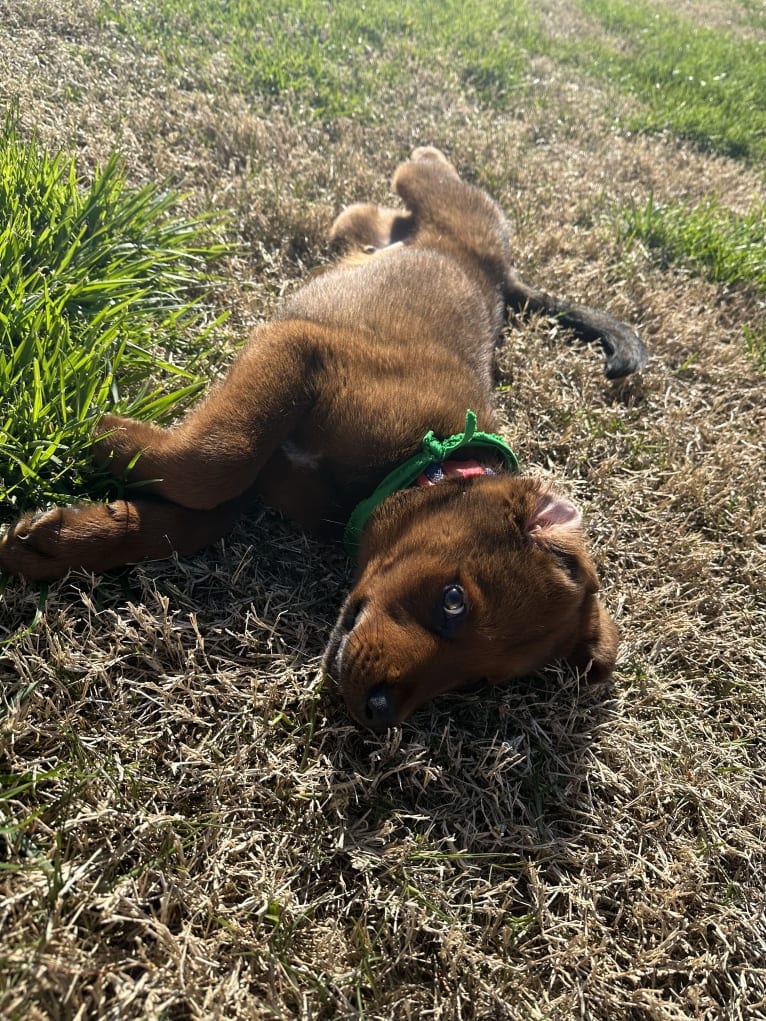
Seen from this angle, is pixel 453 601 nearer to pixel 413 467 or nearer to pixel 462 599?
pixel 462 599

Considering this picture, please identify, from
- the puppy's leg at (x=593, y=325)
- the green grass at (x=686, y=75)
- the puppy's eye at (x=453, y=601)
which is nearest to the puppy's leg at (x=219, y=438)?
the puppy's eye at (x=453, y=601)

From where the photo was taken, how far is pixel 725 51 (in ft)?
26.0

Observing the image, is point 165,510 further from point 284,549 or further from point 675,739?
point 675,739

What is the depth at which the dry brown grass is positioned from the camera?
62.3 inches

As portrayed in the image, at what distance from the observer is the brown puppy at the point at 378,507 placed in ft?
6.51

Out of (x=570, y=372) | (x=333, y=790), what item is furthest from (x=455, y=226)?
(x=333, y=790)

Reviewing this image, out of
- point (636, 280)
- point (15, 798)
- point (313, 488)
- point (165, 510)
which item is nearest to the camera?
point (15, 798)

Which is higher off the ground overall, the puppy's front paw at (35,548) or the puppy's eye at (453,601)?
the puppy's eye at (453,601)

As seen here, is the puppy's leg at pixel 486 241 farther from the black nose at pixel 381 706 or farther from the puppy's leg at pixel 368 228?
the black nose at pixel 381 706

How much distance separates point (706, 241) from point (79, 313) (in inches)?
153

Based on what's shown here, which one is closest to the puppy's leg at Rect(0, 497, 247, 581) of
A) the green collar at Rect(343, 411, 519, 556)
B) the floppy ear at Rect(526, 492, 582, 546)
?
the green collar at Rect(343, 411, 519, 556)

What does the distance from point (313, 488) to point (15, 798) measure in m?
1.28

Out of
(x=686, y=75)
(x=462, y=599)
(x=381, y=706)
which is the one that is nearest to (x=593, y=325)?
(x=462, y=599)

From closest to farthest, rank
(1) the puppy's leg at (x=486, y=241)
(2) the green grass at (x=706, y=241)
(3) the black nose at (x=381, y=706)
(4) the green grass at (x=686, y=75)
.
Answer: (3) the black nose at (x=381, y=706)
(1) the puppy's leg at (x=486, y=241)
(2) the green grass at (x=706, y=241)
(4) the green grass at (x=686, y=75)
